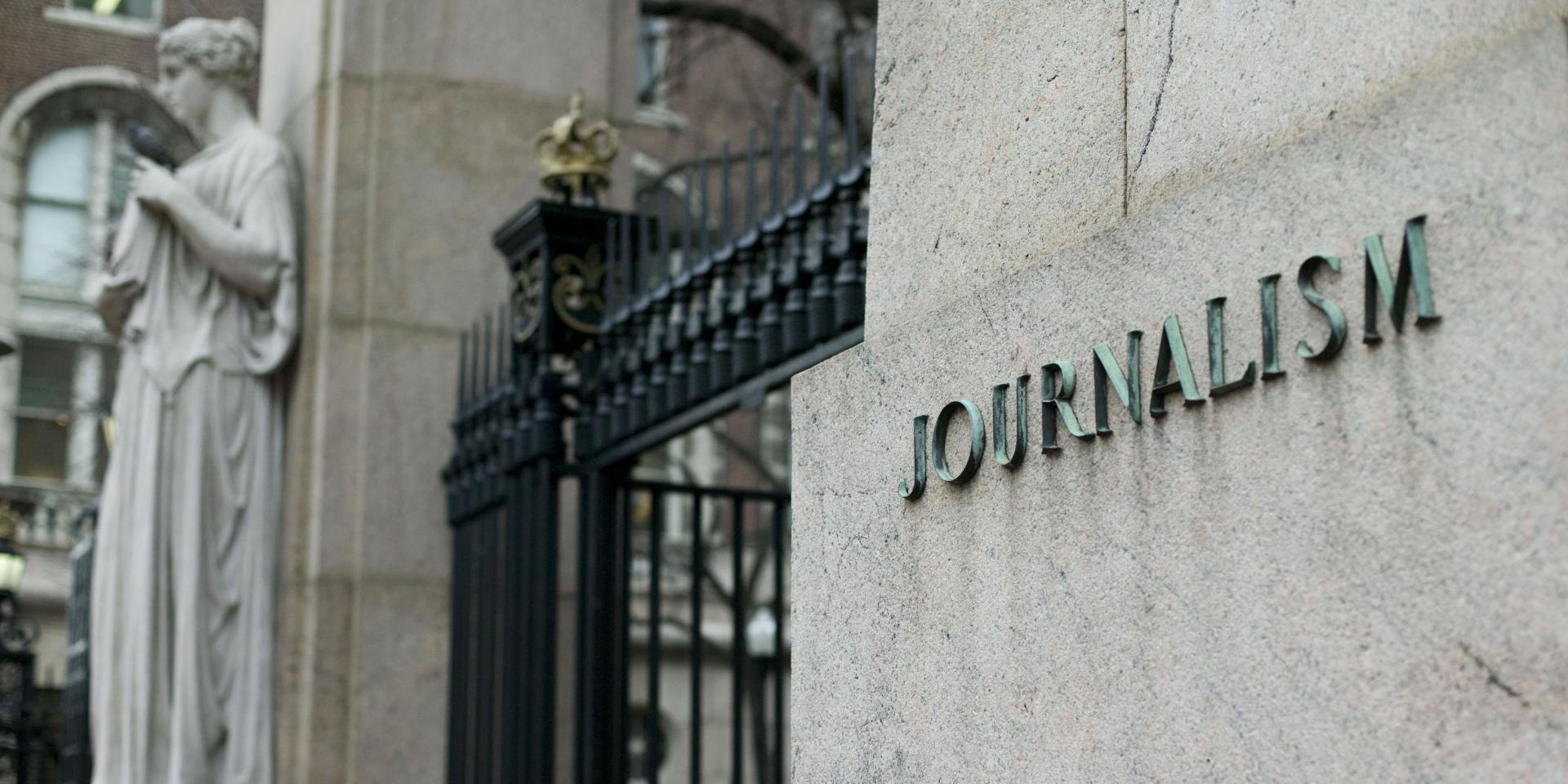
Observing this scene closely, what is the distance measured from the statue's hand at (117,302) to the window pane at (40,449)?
20731mm

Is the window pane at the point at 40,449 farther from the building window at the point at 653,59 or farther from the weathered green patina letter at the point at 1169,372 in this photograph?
the weathered green patina letter at the point at 1169,372

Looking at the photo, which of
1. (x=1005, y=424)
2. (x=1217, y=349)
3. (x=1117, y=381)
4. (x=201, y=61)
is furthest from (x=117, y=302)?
(x=1217, y=349)

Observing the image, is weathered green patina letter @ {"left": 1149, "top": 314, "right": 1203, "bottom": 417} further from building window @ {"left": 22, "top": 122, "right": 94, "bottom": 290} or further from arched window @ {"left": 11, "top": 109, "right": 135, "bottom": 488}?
building window @ {"left": 22, "top": 122, "right": 94, "bottom": 290}

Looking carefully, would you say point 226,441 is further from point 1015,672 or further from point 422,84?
point 1015,672

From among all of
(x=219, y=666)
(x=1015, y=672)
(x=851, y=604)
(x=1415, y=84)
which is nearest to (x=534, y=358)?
(x=219, y=666)

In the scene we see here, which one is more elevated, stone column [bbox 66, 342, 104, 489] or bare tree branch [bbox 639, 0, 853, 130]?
bare tree branch [bbox 639, 0, 853, 130]

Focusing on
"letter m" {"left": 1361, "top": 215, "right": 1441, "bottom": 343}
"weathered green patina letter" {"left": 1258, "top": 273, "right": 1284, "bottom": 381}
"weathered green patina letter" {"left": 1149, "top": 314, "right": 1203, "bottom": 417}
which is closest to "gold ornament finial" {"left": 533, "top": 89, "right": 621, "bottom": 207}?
"weathered green patina letter" {"left": 1149, "top": 314, "right": 1203, "bottom": 417}

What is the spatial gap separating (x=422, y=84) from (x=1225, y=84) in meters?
5.87

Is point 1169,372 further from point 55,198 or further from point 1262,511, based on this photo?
point 55,198

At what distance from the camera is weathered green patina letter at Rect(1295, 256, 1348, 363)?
257 centimetres

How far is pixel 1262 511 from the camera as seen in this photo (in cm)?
269

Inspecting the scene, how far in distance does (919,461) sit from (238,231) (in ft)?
17.5

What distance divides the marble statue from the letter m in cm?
617

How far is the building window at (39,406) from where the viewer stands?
27984 millimetres
